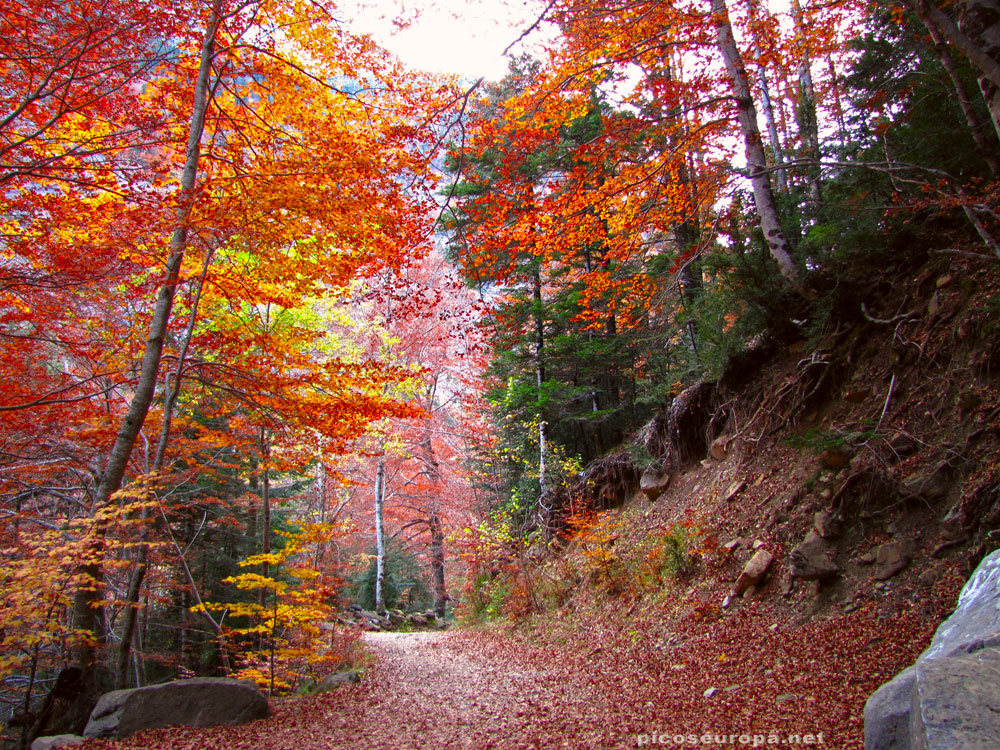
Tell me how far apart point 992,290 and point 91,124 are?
1065cm

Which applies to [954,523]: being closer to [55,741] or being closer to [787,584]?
[787,584]

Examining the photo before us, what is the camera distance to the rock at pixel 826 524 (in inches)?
217

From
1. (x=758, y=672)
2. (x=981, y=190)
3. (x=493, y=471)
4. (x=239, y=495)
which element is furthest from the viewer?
(x=493, y=471)

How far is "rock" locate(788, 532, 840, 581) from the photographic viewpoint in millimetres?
5301

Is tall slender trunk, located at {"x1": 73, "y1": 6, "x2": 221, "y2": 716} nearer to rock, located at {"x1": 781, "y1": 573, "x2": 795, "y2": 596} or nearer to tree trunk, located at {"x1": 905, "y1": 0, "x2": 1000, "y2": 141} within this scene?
rock, located at {"x1": 781, "y1": 573, "x2": 795, "y2": 596}

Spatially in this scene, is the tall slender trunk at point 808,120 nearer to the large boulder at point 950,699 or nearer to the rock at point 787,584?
the rock at point 787,584

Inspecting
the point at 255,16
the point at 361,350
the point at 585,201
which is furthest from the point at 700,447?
the point at 361,350

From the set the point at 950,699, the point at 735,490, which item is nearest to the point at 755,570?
the point at 735,490

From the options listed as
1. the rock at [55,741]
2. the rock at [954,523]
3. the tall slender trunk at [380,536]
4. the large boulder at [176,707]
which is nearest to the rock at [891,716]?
the rock at [954,523]

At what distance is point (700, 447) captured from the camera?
9.76 meters

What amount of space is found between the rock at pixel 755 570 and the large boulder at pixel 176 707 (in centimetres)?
592

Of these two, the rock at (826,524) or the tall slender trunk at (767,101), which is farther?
the tall slender trunk at (767,101)

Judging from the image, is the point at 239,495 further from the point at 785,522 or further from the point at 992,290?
the point at 992,290

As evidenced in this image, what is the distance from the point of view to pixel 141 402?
7062 millimetres
